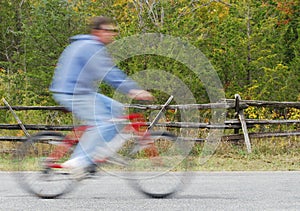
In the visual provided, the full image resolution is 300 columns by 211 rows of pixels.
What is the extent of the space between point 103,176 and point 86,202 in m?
2.75

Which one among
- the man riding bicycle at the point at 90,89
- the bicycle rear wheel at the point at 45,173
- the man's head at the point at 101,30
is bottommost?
the bicycle rear wheel at the point at 45,173

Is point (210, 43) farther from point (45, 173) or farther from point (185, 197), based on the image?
point (45, 173)

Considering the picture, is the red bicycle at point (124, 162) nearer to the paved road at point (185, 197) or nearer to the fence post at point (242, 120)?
the paved road at point (185, 197)

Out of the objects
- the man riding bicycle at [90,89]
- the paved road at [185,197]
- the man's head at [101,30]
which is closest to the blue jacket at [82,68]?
the man riding bicycle at [90,89]

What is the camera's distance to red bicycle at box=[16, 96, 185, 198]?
6.25 metres

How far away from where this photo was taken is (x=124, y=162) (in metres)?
6.34

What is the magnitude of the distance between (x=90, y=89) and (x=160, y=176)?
113cm

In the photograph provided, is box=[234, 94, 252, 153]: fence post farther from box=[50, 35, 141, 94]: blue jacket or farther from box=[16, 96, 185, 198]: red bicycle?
box=[50, 35, 141, 94]: blue jacket

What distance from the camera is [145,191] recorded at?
6.30 meters

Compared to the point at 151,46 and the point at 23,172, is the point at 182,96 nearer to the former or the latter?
the point at 151,46

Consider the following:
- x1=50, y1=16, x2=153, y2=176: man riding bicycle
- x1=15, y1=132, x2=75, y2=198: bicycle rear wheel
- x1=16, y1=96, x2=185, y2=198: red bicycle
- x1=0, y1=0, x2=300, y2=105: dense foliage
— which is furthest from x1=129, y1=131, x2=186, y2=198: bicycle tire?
x1=0, y1=0, x2=300, y2=105: dense foliage

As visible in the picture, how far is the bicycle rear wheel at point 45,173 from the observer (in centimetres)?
624

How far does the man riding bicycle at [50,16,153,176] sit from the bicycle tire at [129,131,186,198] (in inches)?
15.0

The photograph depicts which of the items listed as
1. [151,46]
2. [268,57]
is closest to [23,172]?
[151,46]
